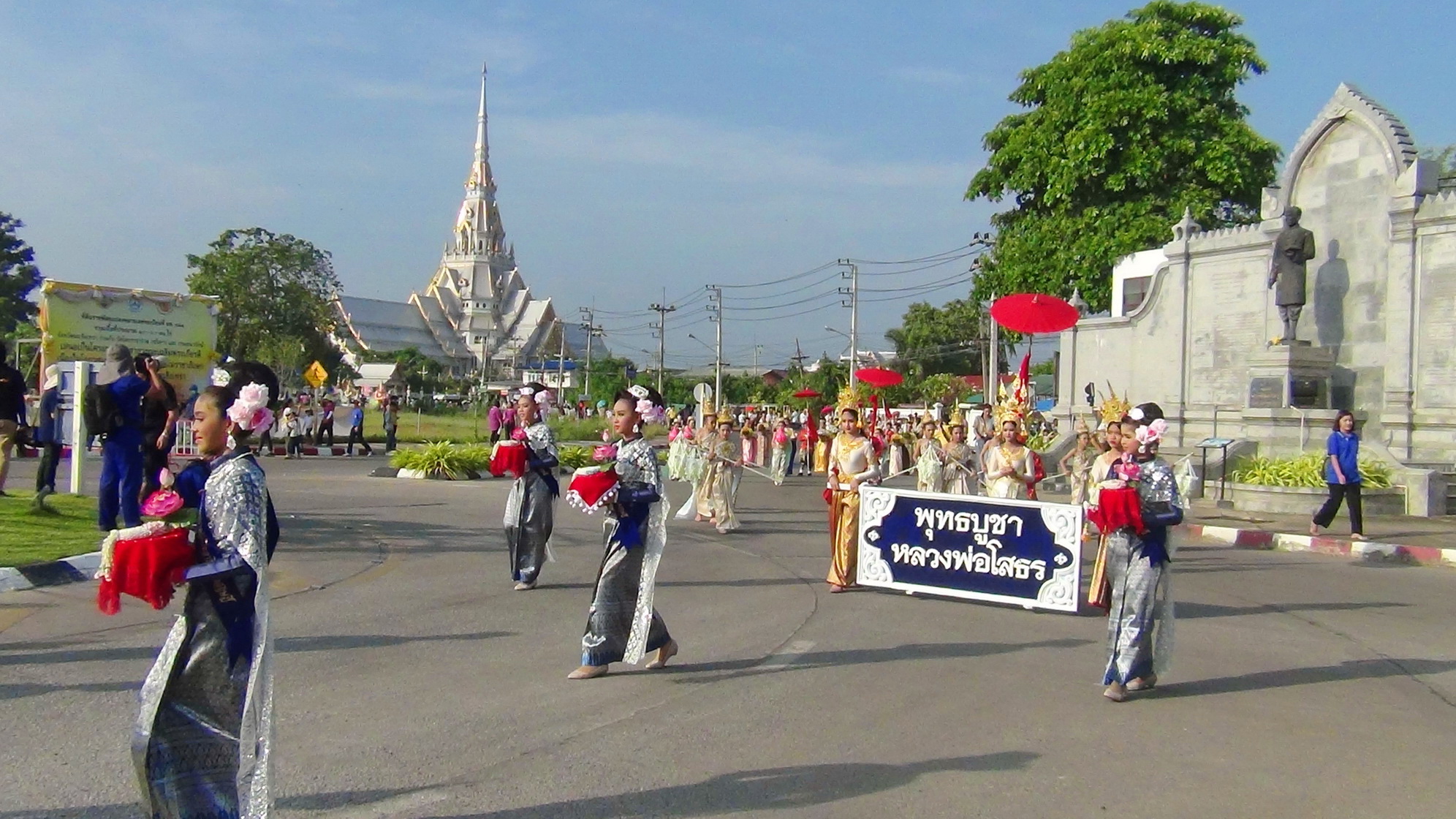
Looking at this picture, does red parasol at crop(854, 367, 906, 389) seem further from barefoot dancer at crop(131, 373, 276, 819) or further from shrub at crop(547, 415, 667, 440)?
barefoot dancer at crop(131, 373, 276, 819)

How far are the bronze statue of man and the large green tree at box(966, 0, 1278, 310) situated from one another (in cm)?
829

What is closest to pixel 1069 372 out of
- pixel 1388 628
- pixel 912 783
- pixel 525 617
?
pixel 1388 628

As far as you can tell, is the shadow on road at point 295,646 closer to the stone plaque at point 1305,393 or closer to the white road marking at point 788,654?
the white road marking at point 788,654

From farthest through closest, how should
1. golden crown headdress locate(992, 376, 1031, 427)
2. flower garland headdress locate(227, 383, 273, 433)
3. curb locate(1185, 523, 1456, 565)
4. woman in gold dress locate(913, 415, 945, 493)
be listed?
1. woman in gold dress locate(913, 415, 945, 493)
2. curb locate(1185, 523, 1456, 565)
3. golden crown headdress locate(992, 376, 1031, 427)
4. flower garland headdress locate(227, 383, 273, 433)

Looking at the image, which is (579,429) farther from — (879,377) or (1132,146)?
(1132,146)

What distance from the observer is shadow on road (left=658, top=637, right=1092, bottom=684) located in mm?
7562

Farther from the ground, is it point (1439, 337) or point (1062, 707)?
point (1439, 337)

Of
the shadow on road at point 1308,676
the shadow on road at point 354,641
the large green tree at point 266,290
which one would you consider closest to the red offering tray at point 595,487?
the shadow on road at point 354,641

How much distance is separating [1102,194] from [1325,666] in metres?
27.8

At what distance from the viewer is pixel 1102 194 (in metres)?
34.2

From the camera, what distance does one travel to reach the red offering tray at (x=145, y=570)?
4207mm

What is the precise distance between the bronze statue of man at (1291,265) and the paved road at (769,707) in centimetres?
1363

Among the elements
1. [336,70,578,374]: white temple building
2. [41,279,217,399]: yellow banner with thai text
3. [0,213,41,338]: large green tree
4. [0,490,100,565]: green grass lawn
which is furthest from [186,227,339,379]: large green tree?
[336,70,578,374]: white temple building

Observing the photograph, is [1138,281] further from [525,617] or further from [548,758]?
[548,758]
